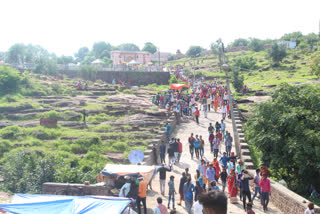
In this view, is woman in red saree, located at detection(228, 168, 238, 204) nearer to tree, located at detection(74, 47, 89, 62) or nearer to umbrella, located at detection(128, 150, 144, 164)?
umbrella, located at detection(128, 150, 144, 164)

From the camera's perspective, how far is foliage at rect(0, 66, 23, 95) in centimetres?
3275

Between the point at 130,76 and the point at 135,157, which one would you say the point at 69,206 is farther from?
the point at 130,76

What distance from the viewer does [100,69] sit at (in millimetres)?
49938

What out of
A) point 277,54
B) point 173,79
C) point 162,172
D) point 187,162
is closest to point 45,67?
point 173,79

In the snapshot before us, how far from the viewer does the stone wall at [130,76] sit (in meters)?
47.7

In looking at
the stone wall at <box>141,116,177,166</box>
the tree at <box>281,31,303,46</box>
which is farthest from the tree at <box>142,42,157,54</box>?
the stone wall at <box>141,116,177,166</box>

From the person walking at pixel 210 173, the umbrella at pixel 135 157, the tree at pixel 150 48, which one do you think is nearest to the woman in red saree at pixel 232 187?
the person walking at pixel 210 173

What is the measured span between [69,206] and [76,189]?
4.24 metres

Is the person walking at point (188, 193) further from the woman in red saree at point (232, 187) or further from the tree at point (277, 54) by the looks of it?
the tree at point (277, 54)

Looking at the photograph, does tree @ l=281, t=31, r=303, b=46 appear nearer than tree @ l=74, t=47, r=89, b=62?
Yes

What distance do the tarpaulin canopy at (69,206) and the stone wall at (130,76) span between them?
129 feet

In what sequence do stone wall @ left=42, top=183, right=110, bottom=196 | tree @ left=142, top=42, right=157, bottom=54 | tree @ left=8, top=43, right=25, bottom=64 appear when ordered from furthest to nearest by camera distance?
tree @ left=142, top=42, right=157, bottom=54 → tree @ left=8, top=43, right=25, bottom=64 → stone wall @ left=42, top=183, right=110, bottom=196

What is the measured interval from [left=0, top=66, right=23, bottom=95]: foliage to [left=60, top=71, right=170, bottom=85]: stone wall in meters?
14.9

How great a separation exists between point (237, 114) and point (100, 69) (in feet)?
95.0
